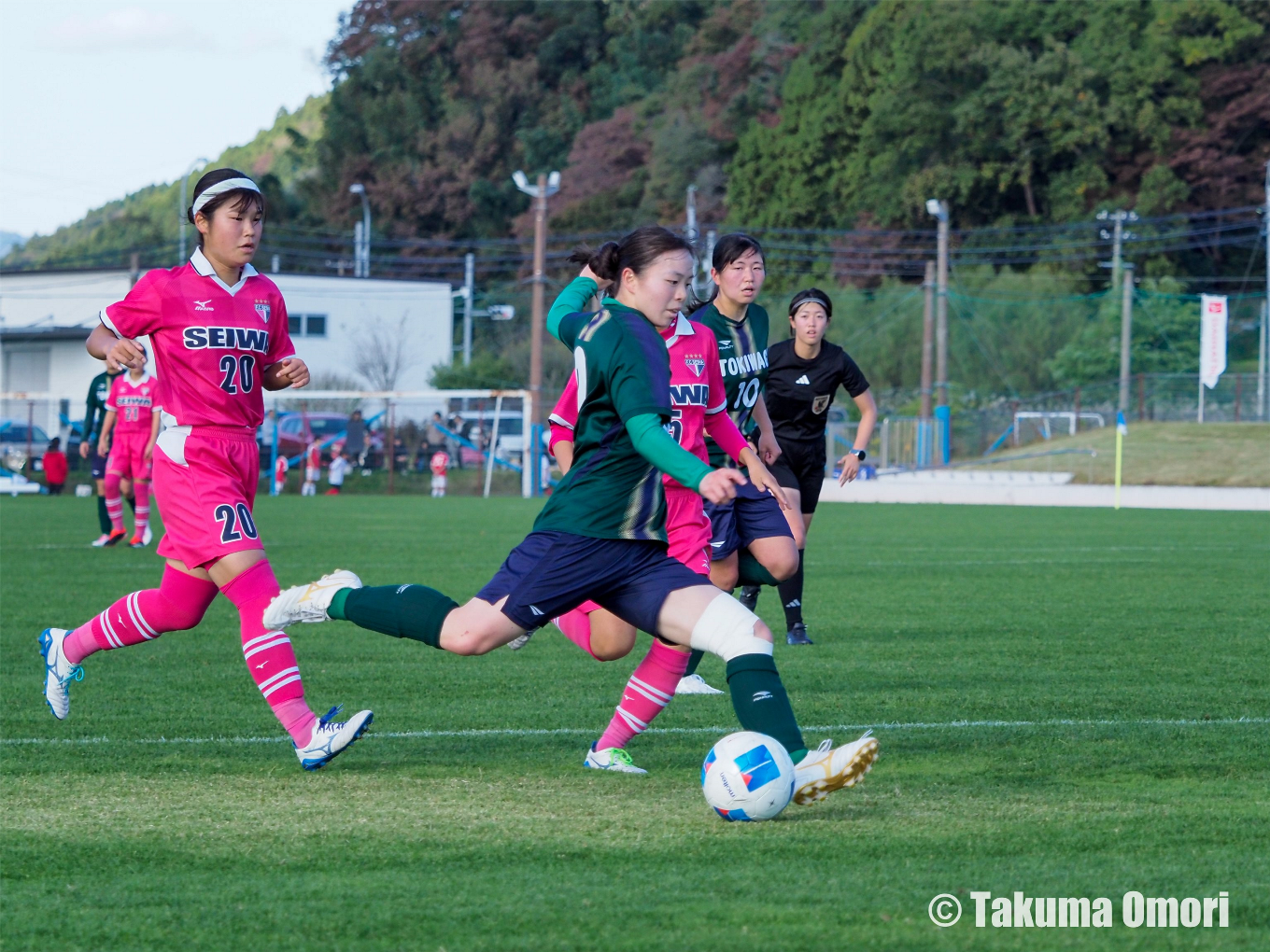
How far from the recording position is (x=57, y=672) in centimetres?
606

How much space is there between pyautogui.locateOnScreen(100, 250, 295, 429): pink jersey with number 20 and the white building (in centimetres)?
5385

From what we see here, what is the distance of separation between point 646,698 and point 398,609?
3.30 feet

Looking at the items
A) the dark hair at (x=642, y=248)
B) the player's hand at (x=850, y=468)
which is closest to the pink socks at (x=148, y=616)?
the dark hair at (x=642, y=248)

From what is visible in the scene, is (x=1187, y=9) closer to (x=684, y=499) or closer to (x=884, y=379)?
(x=884, y=379)

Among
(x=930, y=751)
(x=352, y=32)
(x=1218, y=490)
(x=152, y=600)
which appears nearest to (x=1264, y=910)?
(x=930, y=751)

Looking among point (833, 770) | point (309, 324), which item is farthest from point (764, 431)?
point (309, 324)

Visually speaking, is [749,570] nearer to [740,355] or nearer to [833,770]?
[740,355]

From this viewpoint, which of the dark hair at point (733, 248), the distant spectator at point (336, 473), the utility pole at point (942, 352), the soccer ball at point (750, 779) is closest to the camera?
the soccer ball at point (750, 779)

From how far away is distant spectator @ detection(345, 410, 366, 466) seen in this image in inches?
1505

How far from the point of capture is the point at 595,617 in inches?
235

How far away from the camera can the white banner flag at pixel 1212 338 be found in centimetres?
3788

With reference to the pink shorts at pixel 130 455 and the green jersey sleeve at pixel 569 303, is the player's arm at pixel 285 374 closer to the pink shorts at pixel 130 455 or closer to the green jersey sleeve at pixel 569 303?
the green jersey sleeve at pixel 569 303

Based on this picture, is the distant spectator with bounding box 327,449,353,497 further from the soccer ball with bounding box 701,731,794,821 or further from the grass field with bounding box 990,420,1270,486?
the soccer ball with bounding box 701,731,794,821

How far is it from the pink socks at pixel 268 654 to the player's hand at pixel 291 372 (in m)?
0.66
